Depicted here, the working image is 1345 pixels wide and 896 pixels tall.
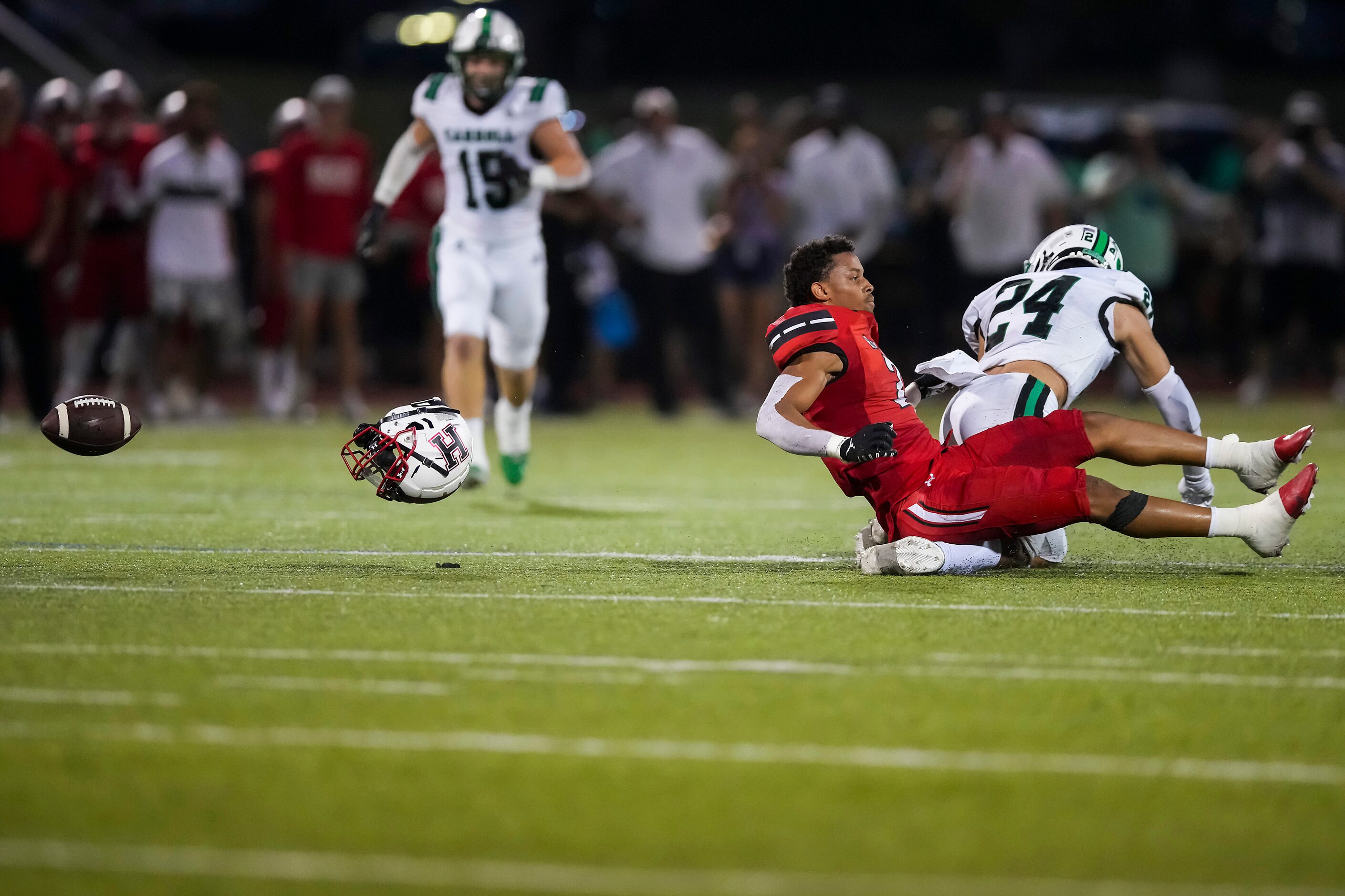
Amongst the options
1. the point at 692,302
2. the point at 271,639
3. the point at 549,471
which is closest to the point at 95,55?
the point at 692,302

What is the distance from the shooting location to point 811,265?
6262 millimetres

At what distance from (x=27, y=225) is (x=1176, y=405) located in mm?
8482

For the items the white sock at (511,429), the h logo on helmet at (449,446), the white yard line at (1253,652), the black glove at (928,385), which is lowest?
the white yard line at (1253,652)

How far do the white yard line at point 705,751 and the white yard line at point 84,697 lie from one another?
0.19 meters

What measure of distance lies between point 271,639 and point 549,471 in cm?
561

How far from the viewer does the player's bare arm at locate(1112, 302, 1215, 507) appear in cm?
637

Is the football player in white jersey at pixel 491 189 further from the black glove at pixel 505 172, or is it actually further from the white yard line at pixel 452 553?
the white yard line at pixel 452 553

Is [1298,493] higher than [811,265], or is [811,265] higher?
[811,265]

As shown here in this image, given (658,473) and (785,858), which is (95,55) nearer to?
(658,473)

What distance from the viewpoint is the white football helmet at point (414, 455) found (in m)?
6.61

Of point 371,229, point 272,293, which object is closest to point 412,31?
point 272,293

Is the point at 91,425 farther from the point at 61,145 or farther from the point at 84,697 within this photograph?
the point at 61,145

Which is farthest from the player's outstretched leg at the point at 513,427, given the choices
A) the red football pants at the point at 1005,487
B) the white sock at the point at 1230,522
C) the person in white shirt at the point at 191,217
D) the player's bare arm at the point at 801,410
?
the person in white shirt at the point at 191,217

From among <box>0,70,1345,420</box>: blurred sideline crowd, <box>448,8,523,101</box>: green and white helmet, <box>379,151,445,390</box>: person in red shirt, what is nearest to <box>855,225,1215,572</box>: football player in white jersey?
<box>448,8,523,101</box>: green and white helmet
